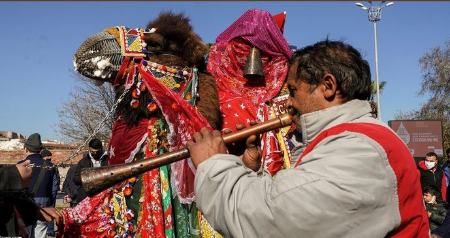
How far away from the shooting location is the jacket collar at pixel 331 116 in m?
2.10

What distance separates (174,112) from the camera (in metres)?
3.46

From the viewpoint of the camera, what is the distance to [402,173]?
196 centimetres

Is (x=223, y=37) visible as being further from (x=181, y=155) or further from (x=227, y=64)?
(x=181, y=155)

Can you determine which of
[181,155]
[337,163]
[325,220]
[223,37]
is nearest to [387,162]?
[337,163]

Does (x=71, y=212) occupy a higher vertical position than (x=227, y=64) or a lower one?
lower

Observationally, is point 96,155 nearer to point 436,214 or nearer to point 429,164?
point 436,214

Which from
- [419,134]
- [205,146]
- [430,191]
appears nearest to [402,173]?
[205,146]

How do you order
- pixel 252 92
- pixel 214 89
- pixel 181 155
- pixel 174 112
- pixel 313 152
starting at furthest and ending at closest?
pixel 252 92
pixel 214 89
pixel 174 112
pixel 181 155
pixel 313 152

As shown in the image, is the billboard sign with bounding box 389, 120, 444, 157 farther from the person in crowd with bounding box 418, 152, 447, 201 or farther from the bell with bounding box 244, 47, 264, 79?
the bell with bounding box 244, 47, 264, 79

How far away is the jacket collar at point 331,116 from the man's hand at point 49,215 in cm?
210

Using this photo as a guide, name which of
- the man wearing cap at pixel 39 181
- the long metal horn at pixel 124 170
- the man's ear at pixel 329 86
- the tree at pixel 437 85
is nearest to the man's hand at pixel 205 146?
the long metal horn at pixel 124 170

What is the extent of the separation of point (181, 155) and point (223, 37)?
77.8 inches

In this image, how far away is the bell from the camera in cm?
386

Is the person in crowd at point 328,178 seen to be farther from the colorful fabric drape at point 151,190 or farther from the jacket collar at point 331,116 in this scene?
the colorful fabric drape at point 151,190
